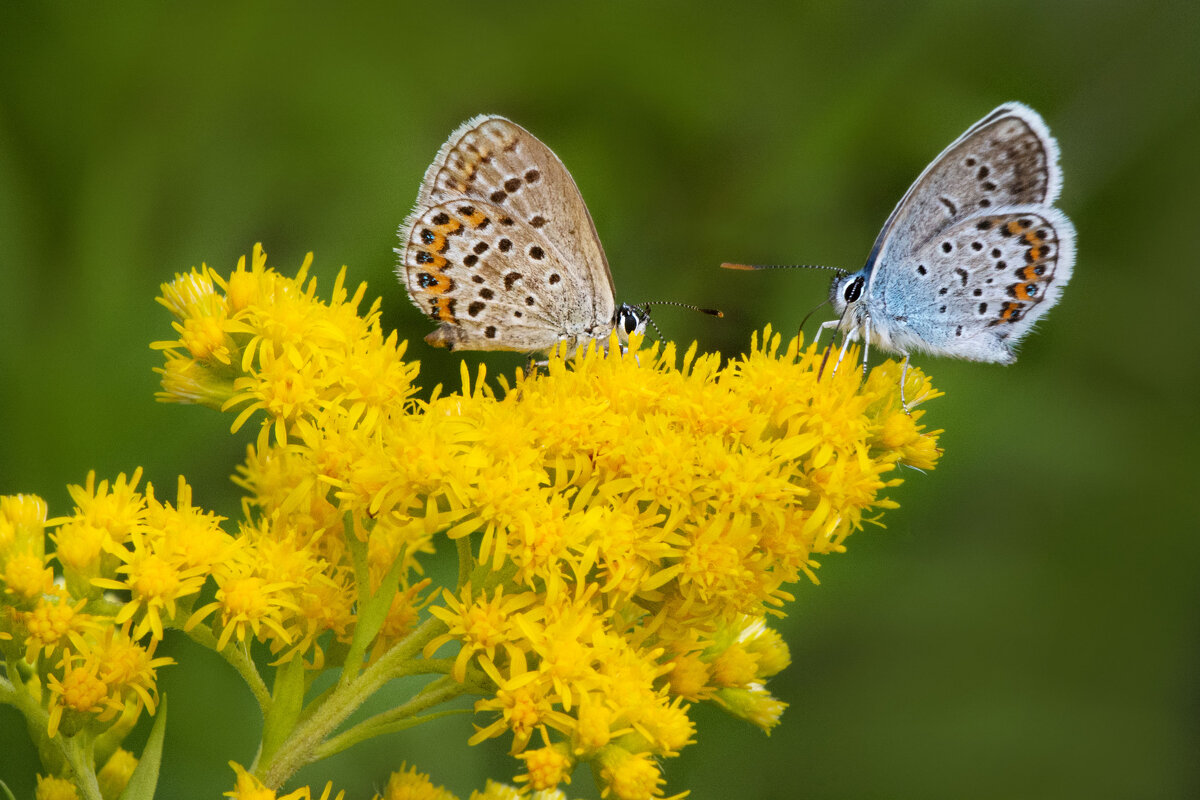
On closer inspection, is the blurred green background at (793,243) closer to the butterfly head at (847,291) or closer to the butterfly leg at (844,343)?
the butterfly head at (847,291)

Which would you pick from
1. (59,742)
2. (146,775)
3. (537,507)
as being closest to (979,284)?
(537,507)

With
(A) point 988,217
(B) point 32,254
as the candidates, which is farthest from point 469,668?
(B) point 32,254

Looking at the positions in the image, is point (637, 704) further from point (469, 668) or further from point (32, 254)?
point (32, 254)

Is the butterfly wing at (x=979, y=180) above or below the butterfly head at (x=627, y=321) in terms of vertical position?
above

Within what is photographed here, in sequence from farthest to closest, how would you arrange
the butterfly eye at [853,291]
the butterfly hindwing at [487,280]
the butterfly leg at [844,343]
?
the butterfly hindwing at [487,280], the butterfly eye at [853,291], the butterfly leg at [844,343]

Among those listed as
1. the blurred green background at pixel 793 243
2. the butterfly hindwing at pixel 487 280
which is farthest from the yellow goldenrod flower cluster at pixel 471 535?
the blurred green background at pixel 793 243

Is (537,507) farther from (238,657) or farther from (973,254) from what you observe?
(973,254)
